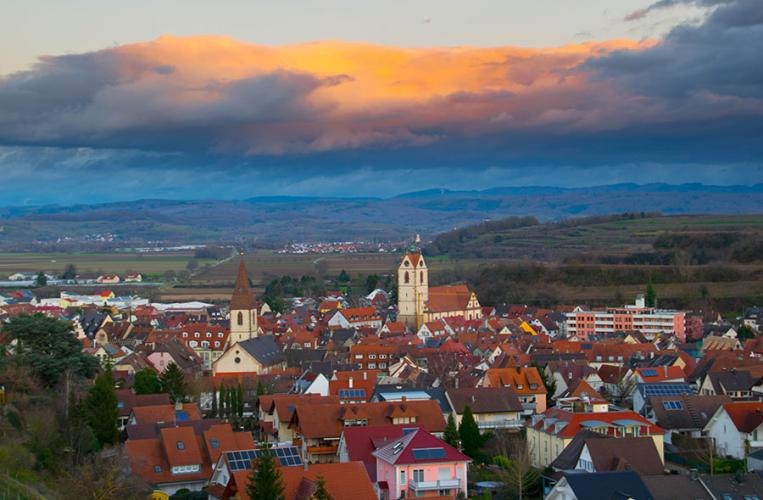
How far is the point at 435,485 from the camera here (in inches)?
1164

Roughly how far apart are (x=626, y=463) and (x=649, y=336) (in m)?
49.2

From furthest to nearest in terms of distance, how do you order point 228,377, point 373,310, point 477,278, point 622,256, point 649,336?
point 622,256, point 477,278, point 373,310, point 649,336, point 228,377

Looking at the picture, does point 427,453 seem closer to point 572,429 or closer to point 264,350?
point 572,429

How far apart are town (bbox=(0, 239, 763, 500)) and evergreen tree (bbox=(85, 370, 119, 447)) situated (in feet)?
0.15

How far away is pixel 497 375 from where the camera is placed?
4456 centimetres

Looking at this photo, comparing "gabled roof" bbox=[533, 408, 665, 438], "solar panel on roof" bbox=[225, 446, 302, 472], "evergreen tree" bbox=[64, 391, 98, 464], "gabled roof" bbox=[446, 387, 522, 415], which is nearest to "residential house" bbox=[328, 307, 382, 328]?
"gabled roof" bbox=[446, 387, 522, 415]

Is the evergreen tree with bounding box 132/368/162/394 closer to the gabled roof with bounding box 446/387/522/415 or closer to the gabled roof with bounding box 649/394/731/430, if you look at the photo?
the gabled roof with bounding box 446/387/522/415

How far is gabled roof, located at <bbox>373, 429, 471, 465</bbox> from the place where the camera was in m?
29.4

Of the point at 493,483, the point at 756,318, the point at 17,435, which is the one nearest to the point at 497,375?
the point at 493,483

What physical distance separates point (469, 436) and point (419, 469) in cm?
649

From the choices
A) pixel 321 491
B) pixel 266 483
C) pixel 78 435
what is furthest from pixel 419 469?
pixel 78 435

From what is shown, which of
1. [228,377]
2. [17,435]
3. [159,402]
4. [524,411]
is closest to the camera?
[17,435]

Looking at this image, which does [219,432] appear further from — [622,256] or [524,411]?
[622,256]

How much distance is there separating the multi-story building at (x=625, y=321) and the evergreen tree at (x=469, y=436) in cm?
4236
